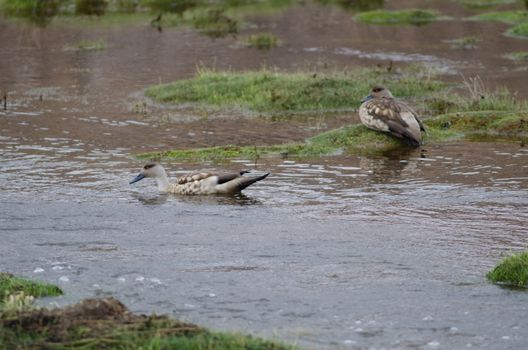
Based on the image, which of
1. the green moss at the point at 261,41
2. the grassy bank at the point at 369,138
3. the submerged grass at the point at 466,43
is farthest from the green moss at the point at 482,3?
the grassy bank at the point at 369,138

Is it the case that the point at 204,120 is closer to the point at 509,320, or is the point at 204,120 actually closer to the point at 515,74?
the point at 515,74

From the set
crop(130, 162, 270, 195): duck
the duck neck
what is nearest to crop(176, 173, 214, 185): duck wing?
crop(130, 162, 270, 195): duck

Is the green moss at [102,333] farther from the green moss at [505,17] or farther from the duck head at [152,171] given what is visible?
the green moss at [505,17]

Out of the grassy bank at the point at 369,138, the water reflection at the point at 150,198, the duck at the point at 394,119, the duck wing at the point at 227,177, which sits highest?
the duck at the point at 394,119

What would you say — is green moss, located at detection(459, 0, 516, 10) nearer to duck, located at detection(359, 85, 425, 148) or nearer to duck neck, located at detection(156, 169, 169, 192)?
duck, located at detection(359, 85, 425, 148)

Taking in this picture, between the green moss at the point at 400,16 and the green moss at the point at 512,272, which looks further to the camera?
the green moss at the point at 400,16

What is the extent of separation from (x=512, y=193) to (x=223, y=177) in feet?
13.4

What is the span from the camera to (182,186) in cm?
1595

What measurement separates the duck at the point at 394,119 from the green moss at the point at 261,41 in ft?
51.6

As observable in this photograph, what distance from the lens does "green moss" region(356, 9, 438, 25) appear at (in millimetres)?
41094

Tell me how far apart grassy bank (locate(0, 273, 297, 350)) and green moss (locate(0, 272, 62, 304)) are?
1.70 meters

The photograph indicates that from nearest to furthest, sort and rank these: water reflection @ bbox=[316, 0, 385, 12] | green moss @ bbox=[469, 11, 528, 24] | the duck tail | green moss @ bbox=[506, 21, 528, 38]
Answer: the duck tail, green moss @ bbox=[506, 21, 528, 38], green moss @ bbox=[469, 11, 528, 24], water reflection @ bbox=[316, 0, 385, 12]

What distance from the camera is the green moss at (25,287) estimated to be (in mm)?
10742

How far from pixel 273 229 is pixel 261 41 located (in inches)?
872
